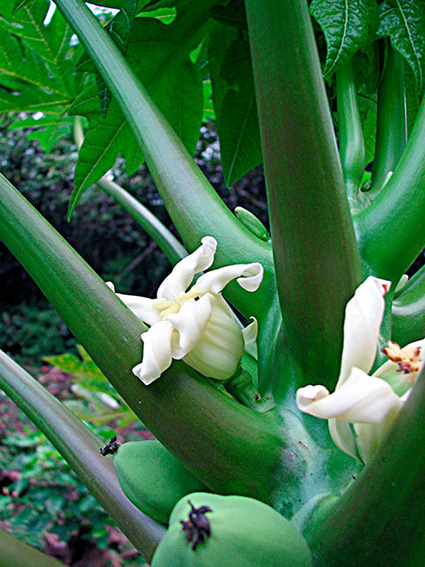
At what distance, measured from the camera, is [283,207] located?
419mm

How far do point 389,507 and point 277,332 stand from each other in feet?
0.71

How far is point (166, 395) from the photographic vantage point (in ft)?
1.35

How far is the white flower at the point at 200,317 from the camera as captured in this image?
42 centimetres

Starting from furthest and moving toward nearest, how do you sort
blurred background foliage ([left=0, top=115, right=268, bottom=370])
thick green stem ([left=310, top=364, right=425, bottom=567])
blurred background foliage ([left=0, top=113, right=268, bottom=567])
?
blurred background foliage ([left=0, top=115, right=268, bottom=370]), blurred background foliage ([left=0, top=113, right=268, bottom=567]), thick green stem ([left=310, top=364, right=425, bottom=567])

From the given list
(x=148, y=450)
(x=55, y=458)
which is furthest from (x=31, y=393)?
(x=55, y=458)

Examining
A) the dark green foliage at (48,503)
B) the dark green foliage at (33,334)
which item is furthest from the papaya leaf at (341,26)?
the dark green foliage at (33,334)

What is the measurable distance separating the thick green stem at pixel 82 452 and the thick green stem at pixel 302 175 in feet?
0.74

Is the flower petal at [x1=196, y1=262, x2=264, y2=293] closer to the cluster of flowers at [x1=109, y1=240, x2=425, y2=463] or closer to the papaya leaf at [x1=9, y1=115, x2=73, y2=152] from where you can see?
the cluster of flowers at [x1=109, y1=240, x2=425, y2=463]

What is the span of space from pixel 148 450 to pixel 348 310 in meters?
0.22

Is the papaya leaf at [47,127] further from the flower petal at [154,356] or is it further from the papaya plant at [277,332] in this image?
the flower petal at [154,356]

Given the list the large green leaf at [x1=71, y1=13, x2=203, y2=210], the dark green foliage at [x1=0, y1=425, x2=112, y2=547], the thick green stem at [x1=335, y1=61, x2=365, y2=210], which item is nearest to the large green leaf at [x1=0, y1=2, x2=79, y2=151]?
the large green leaf at [x1=71, y1=13, x2=203, y2=210]

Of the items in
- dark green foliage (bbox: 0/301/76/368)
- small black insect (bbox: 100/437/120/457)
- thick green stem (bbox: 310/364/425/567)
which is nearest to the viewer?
thick green stem (bbox: 310/364/425/567)

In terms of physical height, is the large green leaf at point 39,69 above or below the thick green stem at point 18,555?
above

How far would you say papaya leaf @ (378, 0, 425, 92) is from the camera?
0.58 meters
